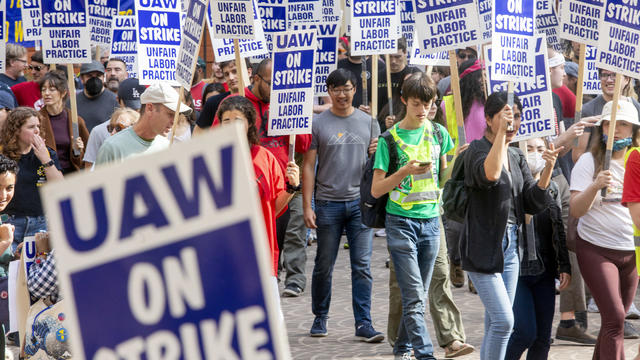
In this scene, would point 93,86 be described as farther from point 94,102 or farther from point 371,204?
point 371,204

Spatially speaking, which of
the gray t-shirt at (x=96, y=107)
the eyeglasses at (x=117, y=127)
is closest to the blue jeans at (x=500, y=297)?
the eyeglasses at (x=117, y=127)

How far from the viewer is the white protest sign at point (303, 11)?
11156 mm

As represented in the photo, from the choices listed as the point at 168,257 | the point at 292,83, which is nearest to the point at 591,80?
the point at 292,83

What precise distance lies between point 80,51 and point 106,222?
323 inches

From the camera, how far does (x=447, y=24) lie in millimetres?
8406

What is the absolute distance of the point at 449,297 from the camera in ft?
25.3

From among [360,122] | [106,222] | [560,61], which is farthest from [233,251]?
[560,61]

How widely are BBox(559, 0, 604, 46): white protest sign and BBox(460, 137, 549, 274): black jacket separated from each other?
108 inches

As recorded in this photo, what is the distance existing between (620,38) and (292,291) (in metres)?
4.07

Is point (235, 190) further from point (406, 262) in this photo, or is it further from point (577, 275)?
point (577, 275)

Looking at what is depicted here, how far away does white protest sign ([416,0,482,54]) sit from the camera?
8242 millimetres

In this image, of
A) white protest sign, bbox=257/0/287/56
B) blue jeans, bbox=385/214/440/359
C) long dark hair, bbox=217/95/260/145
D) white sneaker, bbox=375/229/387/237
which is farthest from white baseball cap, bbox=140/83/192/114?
white sneaker, bbox=375/229/387/237

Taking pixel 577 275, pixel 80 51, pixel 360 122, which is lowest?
pixel 577 275

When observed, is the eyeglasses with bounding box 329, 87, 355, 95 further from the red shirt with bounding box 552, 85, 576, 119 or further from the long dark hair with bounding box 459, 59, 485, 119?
the red shirt with bounding box 552, 85, 576, 119
